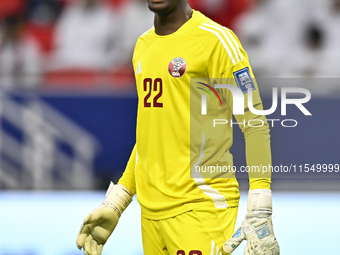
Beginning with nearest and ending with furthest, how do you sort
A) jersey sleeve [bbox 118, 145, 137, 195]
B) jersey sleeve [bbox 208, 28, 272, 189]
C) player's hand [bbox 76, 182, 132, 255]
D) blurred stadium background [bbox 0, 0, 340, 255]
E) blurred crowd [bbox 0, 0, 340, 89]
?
jersey sleeve [bbox 208, 28, 272, 189], player's hand [bbox 76, 182, 132, 255], jersey sleeve [bbox 118, 145, 137, 195], blurred stadium background [bbox 0, 0, 340, 255], blurred crowd [bbox 0, 0, 340, 89]

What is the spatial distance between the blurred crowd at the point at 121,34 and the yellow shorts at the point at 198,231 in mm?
6637

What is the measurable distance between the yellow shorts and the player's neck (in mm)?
898

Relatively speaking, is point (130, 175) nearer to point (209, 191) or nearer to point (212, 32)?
point (209, 191)

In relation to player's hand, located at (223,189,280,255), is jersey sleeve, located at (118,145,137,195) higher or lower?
higher

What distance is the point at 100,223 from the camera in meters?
2.76

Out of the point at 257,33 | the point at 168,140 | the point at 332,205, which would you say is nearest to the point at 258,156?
the point at 168,140

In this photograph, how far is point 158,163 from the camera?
2586 mm

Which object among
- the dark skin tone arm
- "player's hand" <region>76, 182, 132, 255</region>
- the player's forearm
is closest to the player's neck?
the dark skin tone arm

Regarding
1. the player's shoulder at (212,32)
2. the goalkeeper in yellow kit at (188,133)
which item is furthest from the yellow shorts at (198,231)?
the player's shoulder at (212,32)

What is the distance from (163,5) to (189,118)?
0.57 metres

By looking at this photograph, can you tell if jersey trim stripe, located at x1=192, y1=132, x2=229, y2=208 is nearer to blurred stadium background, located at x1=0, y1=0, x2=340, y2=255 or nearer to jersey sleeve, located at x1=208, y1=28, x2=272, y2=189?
jersey sleeve, located at x1=208, y1=28, x2=272, y2=189

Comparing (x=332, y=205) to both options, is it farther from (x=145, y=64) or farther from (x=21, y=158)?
(x=145, y=64)

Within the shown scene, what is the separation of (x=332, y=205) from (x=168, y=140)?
19.1 ft

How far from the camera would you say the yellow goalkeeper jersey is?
2.47 metres
